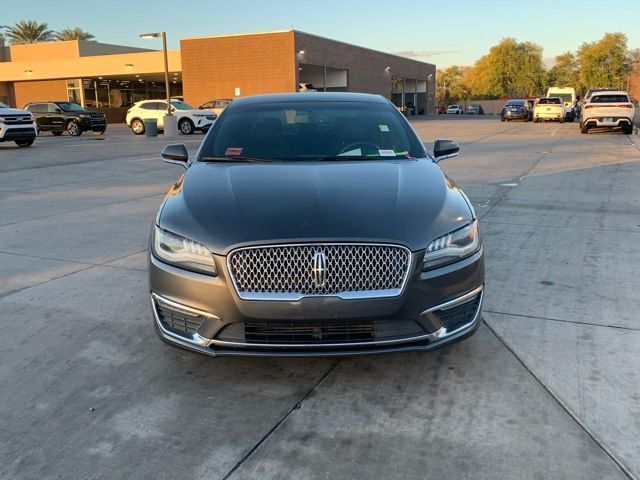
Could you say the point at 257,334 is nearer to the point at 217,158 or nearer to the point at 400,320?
the point at 400,320

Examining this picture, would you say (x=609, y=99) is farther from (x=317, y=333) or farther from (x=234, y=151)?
(x=317, y=333)

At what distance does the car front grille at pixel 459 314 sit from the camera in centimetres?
320

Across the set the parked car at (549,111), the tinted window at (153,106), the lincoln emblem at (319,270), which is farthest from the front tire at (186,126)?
the lincoln emblem at (319,270)

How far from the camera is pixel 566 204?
8797mm

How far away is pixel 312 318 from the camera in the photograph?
296cm

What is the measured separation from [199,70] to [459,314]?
4329 cm

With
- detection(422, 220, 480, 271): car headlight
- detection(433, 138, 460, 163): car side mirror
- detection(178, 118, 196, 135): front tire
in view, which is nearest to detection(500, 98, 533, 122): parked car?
detection(178, 118, 196, 135): front tire

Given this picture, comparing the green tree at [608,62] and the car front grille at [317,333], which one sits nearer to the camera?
the car front grille at [317,333]

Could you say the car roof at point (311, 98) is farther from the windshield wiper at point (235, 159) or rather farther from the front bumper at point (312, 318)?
the front bumper at point (312, 318)

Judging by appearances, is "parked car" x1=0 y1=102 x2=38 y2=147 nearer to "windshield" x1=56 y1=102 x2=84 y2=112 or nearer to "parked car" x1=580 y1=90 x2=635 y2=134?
"windshield" x1=56 y1=102 x2=84 y2=112

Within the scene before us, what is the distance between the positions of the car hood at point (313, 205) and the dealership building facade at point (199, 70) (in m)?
31.0

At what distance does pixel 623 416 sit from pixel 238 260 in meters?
2.10

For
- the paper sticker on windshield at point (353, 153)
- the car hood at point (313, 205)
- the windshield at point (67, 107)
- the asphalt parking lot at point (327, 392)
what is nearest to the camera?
the asphalt parking lot at point (327, 392)

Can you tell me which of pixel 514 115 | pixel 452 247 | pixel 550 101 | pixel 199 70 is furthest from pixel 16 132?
pixel 550 101
